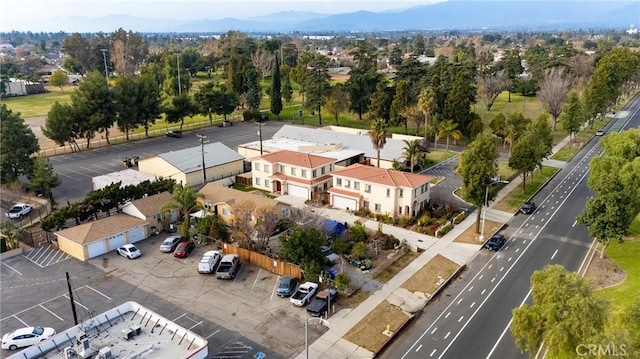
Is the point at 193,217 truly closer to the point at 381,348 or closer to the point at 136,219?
the point at 136,219

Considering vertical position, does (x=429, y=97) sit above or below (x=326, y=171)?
above

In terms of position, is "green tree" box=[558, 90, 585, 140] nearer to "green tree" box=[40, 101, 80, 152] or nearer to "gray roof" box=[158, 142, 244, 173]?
"gray roof" box=[158, 142, 244, 173]

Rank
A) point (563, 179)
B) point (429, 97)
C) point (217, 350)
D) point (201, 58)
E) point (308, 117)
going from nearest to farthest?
1. point (217, 350)
2. point (563, 179)
3. point (429, 97)
4. point (308, 117)
5. point (201, 58)

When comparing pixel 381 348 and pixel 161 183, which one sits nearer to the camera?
pixel 381 348

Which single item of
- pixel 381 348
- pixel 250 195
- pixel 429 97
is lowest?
pixel 381 348

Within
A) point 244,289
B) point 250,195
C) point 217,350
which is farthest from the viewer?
point 250,195

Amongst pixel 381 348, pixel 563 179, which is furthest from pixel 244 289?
pixel 563 179

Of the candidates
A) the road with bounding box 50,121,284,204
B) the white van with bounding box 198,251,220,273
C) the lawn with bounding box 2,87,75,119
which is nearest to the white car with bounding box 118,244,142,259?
the white van with bounding box 198,251,220,273

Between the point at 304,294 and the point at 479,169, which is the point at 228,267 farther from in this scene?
the point at 479,169
